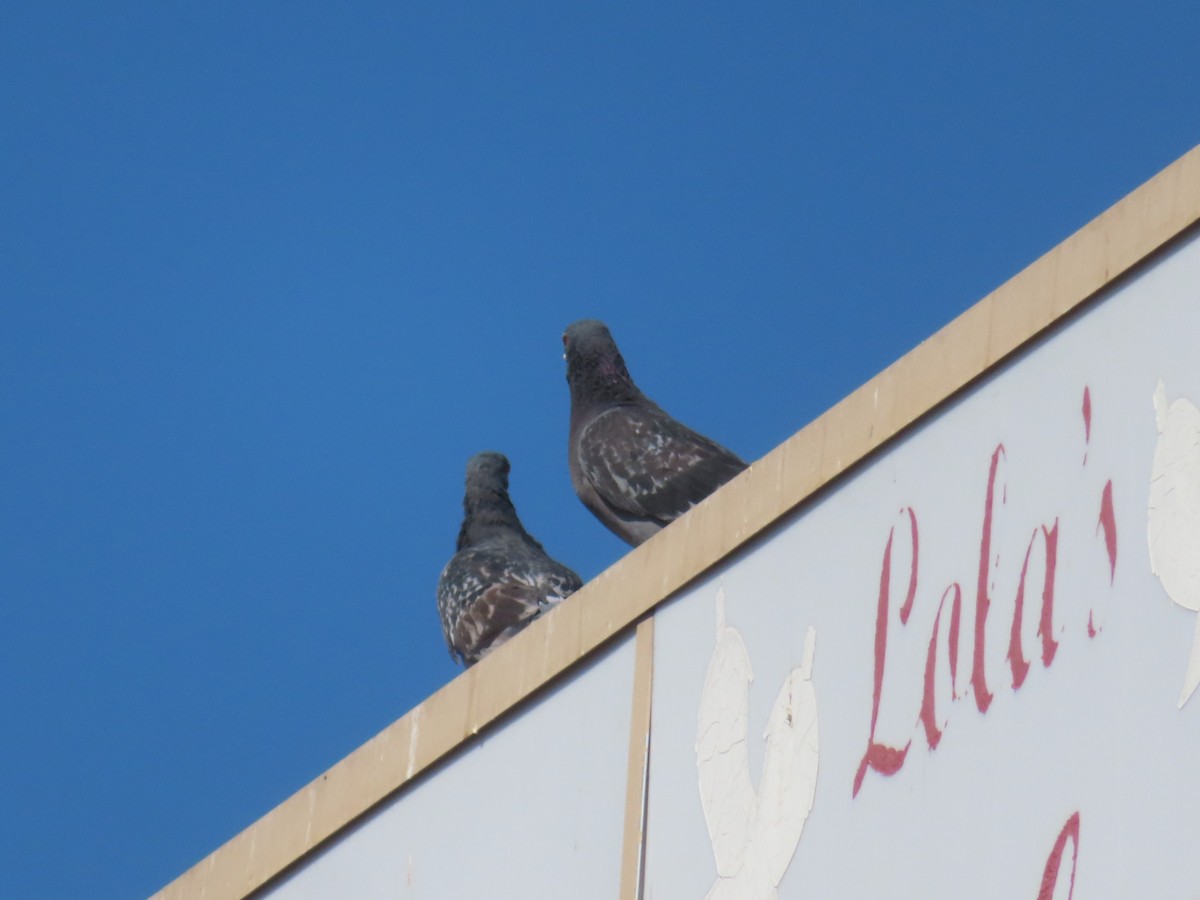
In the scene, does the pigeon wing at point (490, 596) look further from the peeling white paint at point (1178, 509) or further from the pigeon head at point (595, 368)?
the peeling white paint at point (1178, 509)

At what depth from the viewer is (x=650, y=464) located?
1048cm

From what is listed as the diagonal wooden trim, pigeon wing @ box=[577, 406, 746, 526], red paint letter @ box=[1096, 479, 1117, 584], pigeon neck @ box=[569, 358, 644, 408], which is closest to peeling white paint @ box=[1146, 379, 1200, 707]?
red paint letter @ box=[1096, 479, 1117, 584]

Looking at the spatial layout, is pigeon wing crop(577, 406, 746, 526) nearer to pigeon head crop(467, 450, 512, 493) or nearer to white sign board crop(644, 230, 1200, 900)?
pigeon head crop(467, 450, 512, 493)

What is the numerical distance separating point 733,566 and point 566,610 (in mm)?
881

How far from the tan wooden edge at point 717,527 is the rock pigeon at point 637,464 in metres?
3.06

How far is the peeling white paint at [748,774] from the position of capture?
5.22 m

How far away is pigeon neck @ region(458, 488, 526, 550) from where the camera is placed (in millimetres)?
12305

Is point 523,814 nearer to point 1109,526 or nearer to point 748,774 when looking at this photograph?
point 748,774

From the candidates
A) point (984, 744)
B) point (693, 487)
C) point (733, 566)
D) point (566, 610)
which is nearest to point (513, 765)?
point (566, 610)

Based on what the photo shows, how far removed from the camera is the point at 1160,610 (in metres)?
4.30

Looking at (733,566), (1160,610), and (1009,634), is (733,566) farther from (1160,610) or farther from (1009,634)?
(1160,610)

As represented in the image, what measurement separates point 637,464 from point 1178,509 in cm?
624

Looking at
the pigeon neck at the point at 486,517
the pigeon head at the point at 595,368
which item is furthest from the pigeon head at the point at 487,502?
the pigeon head at the point at 595,368

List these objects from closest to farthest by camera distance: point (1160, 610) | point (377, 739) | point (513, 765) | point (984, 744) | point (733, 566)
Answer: point (1160, 610) → point (984, 744) → point (733, 566) → point (513, 765) → point (377, 739)
